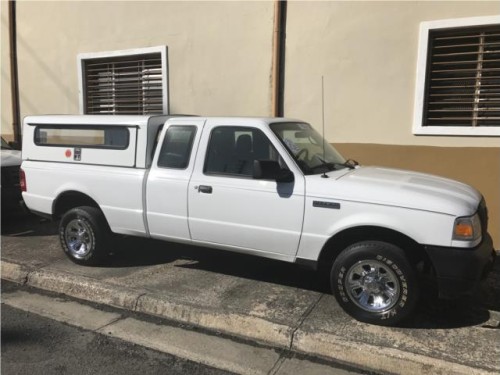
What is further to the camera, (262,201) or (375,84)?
(375,84)

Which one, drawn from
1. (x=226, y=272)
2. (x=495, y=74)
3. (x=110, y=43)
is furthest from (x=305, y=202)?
(x=110, y=43)

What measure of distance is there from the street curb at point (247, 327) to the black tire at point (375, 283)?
38cm

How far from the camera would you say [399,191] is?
4.03 m

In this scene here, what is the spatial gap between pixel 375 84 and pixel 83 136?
4022 millimetres

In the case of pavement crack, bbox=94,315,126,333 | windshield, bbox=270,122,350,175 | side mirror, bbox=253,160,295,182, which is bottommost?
pavement crack, bbox=94,315,126,333

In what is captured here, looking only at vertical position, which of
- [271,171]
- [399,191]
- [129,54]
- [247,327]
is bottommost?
[247,327]

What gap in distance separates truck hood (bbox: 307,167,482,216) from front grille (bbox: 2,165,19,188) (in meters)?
5.13

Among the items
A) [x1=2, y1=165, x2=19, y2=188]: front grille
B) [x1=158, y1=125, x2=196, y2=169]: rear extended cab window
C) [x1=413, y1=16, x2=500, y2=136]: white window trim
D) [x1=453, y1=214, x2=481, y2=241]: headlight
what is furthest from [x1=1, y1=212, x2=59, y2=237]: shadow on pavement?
[x1=453, y1=214, x2=481, y2=241]: headlight

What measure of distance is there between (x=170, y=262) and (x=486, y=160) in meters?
4.26

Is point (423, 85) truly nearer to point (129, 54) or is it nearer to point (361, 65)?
point (361, 65)

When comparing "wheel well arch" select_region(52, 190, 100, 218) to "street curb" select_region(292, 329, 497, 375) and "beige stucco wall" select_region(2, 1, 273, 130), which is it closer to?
"street curb" select_region(292, 329, 497, 375)

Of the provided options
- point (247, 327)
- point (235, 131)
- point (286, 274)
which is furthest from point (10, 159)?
point (247, 327)

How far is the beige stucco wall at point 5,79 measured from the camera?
1092cm

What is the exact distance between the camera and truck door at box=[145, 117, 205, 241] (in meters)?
4.93
